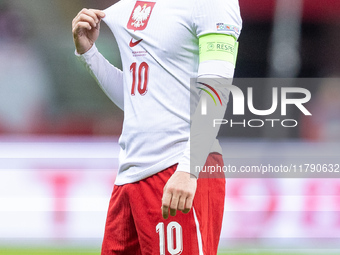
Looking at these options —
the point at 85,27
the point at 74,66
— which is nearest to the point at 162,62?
the point at 85,27

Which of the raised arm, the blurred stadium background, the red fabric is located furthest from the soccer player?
the red fabric

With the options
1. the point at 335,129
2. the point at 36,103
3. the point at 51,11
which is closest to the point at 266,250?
the point at 335,129

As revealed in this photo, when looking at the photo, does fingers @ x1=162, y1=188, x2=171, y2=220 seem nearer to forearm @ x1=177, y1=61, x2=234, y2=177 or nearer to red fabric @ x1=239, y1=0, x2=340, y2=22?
forearm @ x1=177, y1=61, x2=234, y2=177

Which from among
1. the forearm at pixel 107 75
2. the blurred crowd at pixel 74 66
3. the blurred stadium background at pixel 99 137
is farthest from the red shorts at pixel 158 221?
the blurred crowd at pixel 74 66

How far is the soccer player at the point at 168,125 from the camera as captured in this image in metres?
1.36

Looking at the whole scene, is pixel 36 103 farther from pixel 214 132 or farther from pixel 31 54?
pixel 214 132

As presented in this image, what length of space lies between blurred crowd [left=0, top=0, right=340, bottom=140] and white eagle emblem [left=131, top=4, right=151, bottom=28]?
3.17m

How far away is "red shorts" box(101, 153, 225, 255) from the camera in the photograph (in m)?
1.36

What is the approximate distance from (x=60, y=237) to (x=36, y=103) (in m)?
1.45

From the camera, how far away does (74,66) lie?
5.05 m

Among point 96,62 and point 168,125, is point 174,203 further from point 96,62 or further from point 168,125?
point 96,62

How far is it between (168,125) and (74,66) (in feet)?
12.3

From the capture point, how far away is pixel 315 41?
5.20 m

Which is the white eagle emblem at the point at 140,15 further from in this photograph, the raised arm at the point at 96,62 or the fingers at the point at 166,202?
the fingers at the point at 166,202
